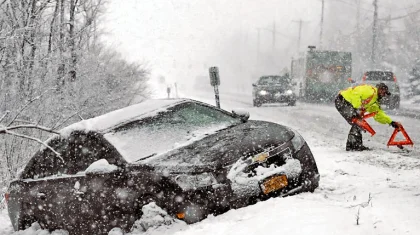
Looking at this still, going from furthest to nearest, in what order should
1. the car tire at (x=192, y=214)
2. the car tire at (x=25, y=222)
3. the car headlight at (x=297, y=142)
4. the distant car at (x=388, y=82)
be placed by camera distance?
1. the distant car at (x=388, y=82)
2. the car tire at (x=25, y=222)
3. the car headlight at (x=297, y=142)
4. the car tire at (x=192, y=214)

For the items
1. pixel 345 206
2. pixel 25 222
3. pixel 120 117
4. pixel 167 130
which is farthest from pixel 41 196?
pixel 345 206

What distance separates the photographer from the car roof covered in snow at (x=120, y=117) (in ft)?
17.6

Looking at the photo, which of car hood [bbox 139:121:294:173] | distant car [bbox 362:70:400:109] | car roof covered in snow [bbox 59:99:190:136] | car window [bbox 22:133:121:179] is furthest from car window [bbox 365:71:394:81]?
car window [bbox 22:133:121:179]

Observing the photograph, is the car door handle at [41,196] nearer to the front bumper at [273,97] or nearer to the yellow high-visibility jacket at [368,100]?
the yellow high-visibility jacket at [368,100]

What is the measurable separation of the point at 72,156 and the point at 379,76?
712 inches

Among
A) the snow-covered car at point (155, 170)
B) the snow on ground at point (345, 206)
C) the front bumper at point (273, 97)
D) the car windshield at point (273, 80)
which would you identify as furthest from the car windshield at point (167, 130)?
the car windshield at point (273, 80)

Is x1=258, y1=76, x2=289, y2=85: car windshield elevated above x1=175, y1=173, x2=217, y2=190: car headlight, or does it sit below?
below

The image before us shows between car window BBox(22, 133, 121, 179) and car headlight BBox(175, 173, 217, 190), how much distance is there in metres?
0.80

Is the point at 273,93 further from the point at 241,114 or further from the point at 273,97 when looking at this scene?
the point at 241,114

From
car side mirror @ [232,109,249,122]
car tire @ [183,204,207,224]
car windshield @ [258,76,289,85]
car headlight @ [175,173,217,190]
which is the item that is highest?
car side mirror @ [232,109,249,122]

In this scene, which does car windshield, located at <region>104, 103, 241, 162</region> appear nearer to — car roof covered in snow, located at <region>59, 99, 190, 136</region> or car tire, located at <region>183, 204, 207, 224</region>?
car roof covered in snow, located at <region>59, 99, 190, 136</region>

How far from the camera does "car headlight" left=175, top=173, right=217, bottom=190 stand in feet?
14.3

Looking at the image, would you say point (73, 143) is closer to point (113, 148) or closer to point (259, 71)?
point (113, 148)

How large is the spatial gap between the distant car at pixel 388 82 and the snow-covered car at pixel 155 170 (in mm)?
15414
